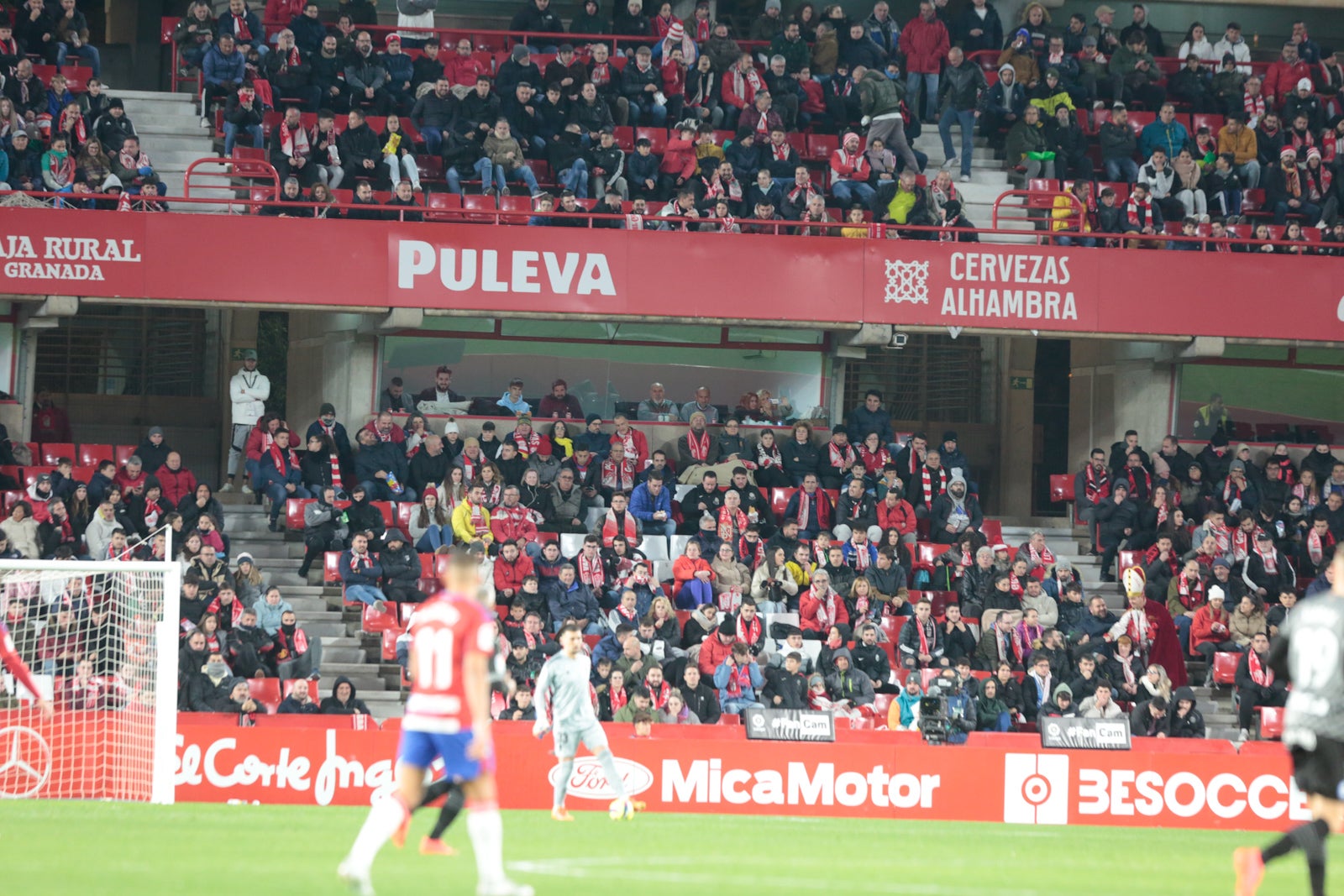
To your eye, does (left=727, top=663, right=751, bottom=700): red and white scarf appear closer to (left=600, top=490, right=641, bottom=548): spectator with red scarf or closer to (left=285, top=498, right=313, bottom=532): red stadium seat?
(left=600, top=490, right=641, bottom=548): spectator with red scarf

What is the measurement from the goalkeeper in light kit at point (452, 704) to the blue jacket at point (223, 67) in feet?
58.1

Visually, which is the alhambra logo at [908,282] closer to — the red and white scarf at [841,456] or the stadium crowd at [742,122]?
the stadium crowd at [742,122]

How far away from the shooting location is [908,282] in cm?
2403

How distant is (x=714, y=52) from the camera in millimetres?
26219

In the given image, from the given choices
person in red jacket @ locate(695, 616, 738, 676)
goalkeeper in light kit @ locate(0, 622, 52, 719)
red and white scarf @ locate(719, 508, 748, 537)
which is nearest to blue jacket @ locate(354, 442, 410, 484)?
red and white scarf @ locate(719, 508, 748, 537)

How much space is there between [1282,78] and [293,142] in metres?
15.4

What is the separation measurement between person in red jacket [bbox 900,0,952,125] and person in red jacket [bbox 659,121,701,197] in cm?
423

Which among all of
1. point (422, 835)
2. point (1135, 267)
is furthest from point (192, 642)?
point (1135, 267)

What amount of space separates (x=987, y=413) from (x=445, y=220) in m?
10.0

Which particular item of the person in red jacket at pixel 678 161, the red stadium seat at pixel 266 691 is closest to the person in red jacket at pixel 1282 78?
the person in red jacket at pixel 678 161

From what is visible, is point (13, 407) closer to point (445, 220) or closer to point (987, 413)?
point (445, 220)

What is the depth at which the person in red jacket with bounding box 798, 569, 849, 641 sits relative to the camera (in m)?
20.4

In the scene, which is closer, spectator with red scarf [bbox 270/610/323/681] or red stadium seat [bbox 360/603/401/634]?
spectator with red scarf [bbox 270/610/323/681]

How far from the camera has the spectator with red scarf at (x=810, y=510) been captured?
74.4 feet
